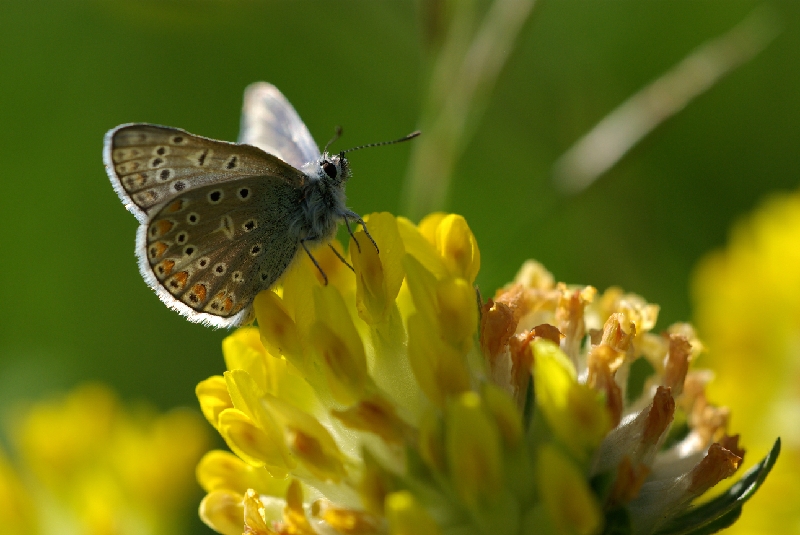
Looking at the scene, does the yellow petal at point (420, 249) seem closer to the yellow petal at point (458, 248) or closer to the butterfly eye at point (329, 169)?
the yellow petal at point (458, 248)

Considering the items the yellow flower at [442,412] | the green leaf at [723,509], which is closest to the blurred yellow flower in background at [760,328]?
the yellow flower at [442,412]

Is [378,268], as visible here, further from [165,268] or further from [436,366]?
[165,268]

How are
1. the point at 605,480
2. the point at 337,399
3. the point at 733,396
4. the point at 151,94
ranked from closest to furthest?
1. the point at 605,480
2. the point at 337,399
3. the point at 733,396
4. the point at 151,94

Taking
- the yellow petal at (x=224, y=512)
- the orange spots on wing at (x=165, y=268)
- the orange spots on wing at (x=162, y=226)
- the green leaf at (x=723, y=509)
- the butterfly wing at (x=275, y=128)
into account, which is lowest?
the green leaf at (x=723, y=509)

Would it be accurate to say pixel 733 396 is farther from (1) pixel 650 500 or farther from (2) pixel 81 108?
(2) pixel 81 108

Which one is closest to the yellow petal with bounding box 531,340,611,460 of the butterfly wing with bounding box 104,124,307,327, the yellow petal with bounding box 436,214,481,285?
the yellow petal with bounding box 436,214,481,285

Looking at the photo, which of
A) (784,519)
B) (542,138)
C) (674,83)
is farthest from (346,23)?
(784,519)
